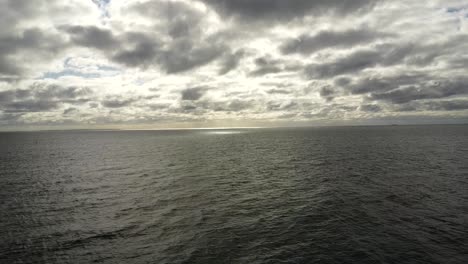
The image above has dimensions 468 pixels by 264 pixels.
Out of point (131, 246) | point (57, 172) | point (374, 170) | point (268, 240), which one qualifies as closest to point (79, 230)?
point (131, 246)

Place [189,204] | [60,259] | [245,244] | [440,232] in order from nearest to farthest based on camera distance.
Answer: [60,259] → [245,244] → [440,232] → [189,204]

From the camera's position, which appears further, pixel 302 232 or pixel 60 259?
pixel 302 232

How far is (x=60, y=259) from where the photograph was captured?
21.0 m

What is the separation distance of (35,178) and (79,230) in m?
39.7

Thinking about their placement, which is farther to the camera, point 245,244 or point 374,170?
point 374,170

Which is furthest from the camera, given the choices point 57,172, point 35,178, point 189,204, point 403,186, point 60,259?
point 57,172

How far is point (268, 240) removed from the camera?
23.8 m

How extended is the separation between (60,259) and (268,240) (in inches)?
720

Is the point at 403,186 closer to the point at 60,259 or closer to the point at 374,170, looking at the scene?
the point at 374,170

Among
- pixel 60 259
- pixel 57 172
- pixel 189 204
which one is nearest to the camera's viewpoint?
pixel 60 259

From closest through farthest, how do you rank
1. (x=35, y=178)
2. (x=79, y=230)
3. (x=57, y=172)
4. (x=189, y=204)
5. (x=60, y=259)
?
(x=60, y=259) < (x=79, y=230) < (x=189, y=204) < (x=35, y=178) < (x=57, y=172)

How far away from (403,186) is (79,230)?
160ft

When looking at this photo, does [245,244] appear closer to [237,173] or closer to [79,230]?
[79,230]

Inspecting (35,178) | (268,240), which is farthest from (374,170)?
(35,178)
